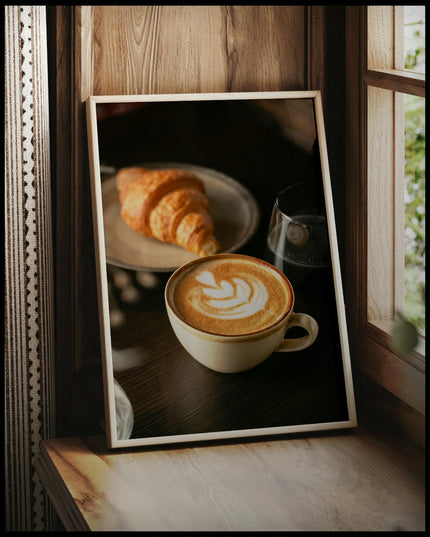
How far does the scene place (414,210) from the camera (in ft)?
4.15

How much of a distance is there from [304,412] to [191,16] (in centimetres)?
84

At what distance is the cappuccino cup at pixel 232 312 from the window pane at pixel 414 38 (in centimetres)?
49

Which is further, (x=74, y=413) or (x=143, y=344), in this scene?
(x=74, y=413)

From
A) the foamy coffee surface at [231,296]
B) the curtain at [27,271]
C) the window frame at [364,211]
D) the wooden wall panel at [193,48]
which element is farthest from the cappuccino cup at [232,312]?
the wooden wall panel at [193,48]

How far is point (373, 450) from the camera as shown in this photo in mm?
1214

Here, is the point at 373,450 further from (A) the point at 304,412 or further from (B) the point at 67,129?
(B) the point at 67,129

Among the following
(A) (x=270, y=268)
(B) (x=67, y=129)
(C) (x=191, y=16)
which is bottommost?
(A) (x=270, y=268)

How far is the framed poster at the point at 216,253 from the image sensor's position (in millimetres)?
1213

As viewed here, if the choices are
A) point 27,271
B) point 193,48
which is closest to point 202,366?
point 27,271

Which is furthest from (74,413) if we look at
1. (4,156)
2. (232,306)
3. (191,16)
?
(191,16)

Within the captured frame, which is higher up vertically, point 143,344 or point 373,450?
point 143,344

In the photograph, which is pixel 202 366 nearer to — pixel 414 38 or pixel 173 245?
pixel 173 245

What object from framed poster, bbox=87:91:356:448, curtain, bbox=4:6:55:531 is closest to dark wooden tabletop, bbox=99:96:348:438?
framed poster, bbox=87:91:356:448

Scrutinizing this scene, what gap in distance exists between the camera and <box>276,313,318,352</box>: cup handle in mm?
1248
